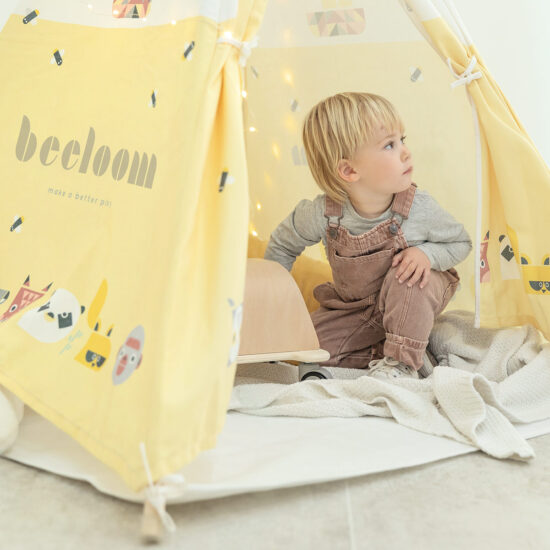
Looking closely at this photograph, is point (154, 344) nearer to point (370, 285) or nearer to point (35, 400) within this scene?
point (35, 400)

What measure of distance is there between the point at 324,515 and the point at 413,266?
710 mm

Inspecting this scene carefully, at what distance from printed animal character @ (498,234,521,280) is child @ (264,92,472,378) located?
94 millimetres

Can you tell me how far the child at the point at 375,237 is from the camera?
161 centimetres

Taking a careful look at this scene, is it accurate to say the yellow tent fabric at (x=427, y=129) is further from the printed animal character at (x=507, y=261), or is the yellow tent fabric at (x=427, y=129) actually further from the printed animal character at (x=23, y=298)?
the printed animal character at (x=23, y=298)

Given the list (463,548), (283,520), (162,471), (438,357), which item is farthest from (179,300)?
(438,357)

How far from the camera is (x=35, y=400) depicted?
47.2 inches

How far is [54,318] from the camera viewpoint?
1.29m

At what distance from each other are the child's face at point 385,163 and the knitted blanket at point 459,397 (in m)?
0.41

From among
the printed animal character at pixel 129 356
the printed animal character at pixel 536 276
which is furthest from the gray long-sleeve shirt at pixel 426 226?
the printed animal character at pixel 129 356

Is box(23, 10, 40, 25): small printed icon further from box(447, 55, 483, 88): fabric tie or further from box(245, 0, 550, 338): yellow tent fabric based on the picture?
box(447, 55, 483, 88): fabric tie

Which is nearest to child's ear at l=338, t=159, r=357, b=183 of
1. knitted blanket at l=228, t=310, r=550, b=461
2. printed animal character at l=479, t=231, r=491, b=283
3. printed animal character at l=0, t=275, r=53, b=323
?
printed animal character at l=479, t=231, r=491, b=283

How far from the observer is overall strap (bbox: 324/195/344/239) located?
1.71 m

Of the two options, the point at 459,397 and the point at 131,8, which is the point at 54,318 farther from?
the point at 459,397

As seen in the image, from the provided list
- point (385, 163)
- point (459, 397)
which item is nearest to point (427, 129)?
point (385, 163)
